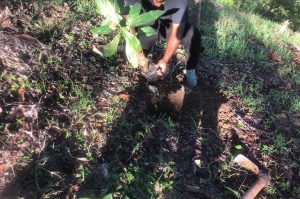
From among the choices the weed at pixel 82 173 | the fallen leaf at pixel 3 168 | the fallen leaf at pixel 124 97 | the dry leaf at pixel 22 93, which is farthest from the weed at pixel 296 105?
the fallen leaf at pixel 3 168

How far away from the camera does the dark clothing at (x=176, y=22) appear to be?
3.34 m

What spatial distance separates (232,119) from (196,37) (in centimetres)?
113

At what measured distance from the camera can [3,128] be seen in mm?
2660

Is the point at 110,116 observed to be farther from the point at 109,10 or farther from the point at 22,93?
Result: the point at 109,10

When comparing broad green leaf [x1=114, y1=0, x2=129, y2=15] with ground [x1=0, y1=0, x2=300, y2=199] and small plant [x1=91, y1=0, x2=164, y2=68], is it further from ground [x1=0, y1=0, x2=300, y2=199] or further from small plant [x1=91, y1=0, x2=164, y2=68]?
ground [x1=0, y1=0, x2=300, y2=199]

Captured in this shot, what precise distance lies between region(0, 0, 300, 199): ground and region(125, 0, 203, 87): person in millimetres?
270

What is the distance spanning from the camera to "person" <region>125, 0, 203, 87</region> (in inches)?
131

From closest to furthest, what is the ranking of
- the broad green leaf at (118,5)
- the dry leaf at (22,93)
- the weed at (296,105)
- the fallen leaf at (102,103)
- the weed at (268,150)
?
the broad green leaf at (118,5) → the dry leaf at (22,93) → the fallen leaf at (102,103) → the weed at (268,150) → the weed at (296,105)

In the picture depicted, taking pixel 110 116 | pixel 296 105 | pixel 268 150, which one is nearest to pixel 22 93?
pixel 110 116

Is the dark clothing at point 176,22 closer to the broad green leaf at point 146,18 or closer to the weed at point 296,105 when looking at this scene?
the broad green leaf at point 146,18

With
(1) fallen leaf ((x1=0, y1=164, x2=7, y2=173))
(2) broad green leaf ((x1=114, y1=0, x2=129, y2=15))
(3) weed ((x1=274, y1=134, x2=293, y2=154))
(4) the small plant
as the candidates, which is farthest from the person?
(1) fallen leaf ((x1=0, y1=164, x2=7, y2=173))

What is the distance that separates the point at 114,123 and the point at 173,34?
46.1 inches

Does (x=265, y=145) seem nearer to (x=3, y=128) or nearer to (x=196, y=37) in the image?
(x=196, y=37)

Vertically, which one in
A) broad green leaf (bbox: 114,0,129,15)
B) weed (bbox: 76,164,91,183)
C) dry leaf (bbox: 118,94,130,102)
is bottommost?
weed (bbox: 76,164,91,183)
